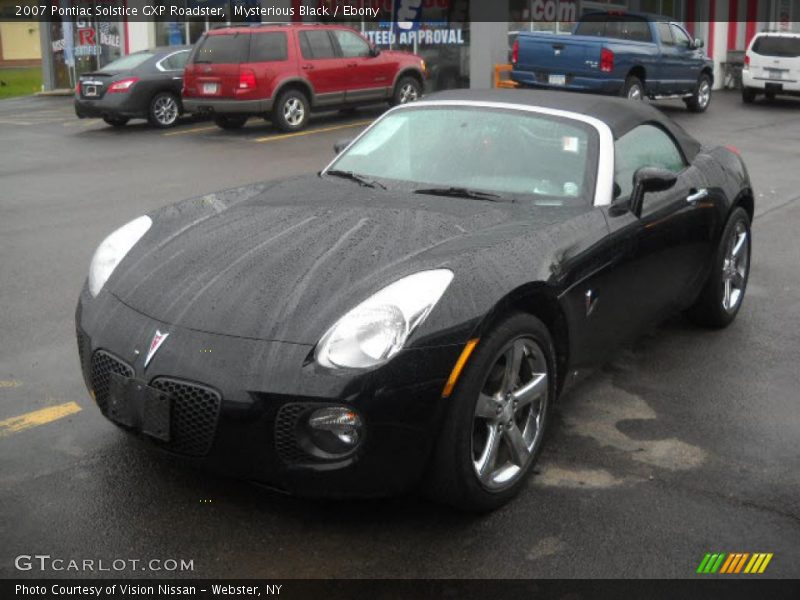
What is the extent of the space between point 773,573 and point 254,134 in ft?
47.8

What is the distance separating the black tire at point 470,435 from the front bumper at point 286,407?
0.21 ft

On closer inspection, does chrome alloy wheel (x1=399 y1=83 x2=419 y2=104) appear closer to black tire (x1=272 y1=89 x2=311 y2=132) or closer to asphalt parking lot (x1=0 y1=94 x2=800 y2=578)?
black tire (x1=272 y1=89 x2=311 y2=132)

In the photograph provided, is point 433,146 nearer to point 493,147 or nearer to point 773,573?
point 493,147

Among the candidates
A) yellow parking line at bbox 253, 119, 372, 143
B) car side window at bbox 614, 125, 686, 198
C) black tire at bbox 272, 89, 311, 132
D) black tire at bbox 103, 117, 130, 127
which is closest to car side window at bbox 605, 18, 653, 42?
yellow parking line at bbox 253, 119, 372, 143

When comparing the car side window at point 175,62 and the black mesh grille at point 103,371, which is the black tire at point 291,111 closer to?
the car side window at point 175,62

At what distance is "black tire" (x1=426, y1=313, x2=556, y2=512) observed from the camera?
363cm

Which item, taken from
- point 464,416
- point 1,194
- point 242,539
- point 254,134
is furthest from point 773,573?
point 254,134

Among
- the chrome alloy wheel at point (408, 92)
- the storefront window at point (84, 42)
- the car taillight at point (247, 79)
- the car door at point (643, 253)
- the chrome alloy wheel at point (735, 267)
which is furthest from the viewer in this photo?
the storefront window at point (84, 42)

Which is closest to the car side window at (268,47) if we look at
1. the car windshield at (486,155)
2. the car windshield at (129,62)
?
the car windshield at (129,62)

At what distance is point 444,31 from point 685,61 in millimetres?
6151

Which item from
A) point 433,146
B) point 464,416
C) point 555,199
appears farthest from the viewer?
point 433,146

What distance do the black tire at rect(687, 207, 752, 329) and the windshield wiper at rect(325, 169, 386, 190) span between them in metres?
2.15

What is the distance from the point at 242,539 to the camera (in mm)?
3697

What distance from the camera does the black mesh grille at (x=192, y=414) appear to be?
11.6 feet
